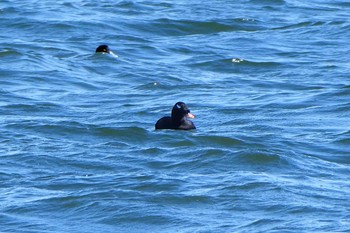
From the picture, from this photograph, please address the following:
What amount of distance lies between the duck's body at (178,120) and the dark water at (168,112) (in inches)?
7.9

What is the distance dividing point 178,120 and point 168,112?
1868 mm

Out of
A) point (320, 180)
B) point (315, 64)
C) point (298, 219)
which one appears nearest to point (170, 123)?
point (320, 180)

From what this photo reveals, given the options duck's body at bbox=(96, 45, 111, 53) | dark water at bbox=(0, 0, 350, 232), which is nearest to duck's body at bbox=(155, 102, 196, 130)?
dark water at bbox=(0, 0, 350, 232)

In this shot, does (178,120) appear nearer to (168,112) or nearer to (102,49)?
(168,112)

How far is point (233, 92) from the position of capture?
20266mm

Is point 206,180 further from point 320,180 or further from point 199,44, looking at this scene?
point 199,44

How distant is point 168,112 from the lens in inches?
736

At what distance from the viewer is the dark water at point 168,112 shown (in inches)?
502

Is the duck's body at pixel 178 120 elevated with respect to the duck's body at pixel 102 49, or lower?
elevated

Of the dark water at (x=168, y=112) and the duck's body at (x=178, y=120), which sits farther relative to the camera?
the duck's body at (x=178, y=120)

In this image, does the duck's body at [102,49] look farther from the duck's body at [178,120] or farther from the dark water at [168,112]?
the duck's body at [178,120]

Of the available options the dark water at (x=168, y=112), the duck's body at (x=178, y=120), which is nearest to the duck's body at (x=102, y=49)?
the dark water at (x=168, y=112)

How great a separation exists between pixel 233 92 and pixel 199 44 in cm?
566

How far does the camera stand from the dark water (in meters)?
Result: 12.8
